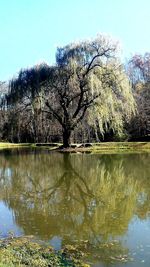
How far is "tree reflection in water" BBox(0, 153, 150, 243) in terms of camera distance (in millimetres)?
10336

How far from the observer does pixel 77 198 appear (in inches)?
566

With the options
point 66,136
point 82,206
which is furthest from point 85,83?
point 82,206

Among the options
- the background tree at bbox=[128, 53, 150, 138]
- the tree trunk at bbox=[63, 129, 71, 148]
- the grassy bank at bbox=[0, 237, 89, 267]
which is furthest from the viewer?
the background tree at bbox=[128, 53, 150, 138]

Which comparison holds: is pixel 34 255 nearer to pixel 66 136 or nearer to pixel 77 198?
pixel 77 198

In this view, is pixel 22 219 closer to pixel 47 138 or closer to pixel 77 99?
pixel 77 99

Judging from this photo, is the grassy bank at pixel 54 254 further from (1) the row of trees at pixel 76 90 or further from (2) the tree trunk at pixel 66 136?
(2) the tree trunk at pixel 66 136

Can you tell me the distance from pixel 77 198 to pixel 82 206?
4.56 ft

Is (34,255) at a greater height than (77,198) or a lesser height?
lesser

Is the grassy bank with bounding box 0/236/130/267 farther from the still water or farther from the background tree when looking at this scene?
the background tree

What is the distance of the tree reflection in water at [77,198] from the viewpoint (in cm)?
1034

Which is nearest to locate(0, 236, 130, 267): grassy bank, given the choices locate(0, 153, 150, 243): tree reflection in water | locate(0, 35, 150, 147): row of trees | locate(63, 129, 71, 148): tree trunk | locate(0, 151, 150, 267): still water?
locate(0, 151, 150, 267): still water

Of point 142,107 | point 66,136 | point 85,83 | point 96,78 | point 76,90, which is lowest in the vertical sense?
point 66,136

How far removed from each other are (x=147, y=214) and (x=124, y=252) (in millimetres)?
3542

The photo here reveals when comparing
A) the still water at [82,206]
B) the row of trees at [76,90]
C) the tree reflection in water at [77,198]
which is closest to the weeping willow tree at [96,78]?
the row of trees at [76,90]
